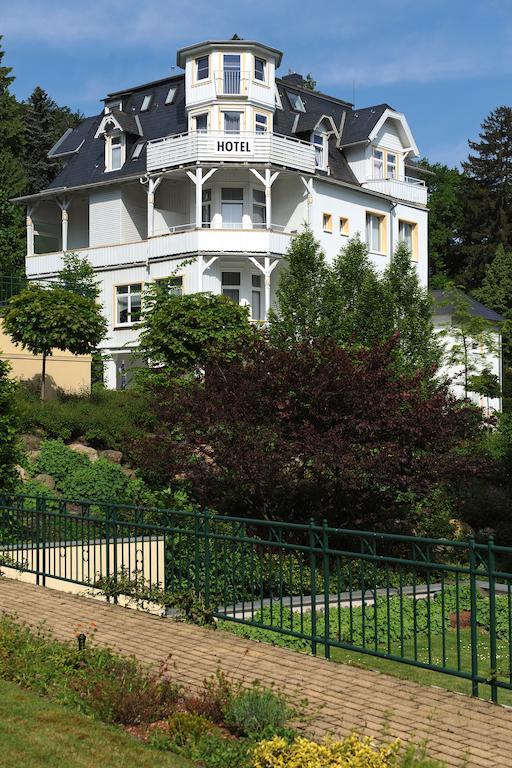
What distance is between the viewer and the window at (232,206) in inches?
1528

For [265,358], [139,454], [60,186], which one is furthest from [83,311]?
[60,186]

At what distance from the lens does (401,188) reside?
44312mm

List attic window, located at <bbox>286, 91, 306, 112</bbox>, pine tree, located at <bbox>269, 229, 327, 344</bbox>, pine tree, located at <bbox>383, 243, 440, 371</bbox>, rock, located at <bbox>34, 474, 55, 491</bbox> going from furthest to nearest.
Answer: attic window, located at <bbox>286, 91, 306, 112</bbox> < pine tree, located at <bbox>269, 229, 327, 344</bbox> < pine tree, located at <bbox>383, 243, 440, 371</bbox> < rock, located at <bbox>34, 474, 55, 491</bbox>

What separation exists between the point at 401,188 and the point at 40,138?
26626mm

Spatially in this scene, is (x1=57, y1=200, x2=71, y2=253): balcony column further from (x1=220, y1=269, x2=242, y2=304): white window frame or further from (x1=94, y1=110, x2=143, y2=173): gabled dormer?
(x1=220, y1=269, x2=242, y2=304): white window frame

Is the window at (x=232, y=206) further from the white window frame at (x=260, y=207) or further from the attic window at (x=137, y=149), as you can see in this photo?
the attic window at (x=137, y=149)

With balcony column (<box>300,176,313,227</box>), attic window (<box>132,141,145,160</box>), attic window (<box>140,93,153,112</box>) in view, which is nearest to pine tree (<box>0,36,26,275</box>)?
attic window (<box>132,141,145,160</box>)

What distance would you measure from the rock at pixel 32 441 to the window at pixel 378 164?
23.4m

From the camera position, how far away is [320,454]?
18.0 m

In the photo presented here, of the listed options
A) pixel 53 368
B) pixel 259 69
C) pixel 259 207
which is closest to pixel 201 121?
pixel 259 69

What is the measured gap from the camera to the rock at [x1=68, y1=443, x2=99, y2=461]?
82.6 ft

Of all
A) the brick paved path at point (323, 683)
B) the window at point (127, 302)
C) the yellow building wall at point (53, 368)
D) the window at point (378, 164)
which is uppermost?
the window at point (378, 164)

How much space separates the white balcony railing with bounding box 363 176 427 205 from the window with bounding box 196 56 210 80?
27.1 ft

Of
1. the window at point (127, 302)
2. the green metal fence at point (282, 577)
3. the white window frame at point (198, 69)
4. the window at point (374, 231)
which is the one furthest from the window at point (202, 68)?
the green metal fence at point (282, 577)
